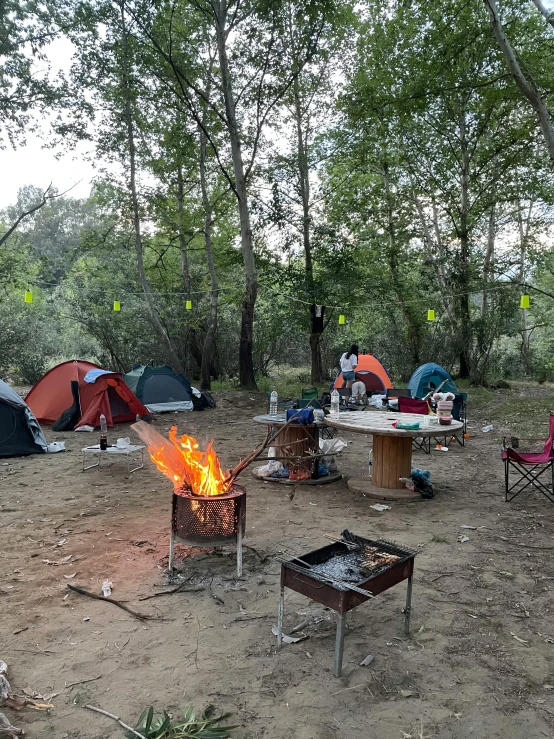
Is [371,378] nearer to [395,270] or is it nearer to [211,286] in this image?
[395,270]

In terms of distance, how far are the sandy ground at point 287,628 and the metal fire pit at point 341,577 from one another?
266mm

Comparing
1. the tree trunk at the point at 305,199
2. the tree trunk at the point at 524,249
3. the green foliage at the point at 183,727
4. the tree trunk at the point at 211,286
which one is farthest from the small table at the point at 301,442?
the tree trunk at the point at 524,249

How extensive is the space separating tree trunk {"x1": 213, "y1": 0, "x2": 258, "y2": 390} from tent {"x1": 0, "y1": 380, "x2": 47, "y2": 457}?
23.7ft

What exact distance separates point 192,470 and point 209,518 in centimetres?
41

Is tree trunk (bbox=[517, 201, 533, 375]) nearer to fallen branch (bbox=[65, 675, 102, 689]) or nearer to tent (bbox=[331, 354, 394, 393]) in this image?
tent (bbox=[331, 354, 394, 393])

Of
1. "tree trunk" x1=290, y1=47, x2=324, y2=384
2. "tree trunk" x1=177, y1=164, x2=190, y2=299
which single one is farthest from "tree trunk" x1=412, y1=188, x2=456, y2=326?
"tree trunk" x1=177, y1=164, x2=190, y2=299

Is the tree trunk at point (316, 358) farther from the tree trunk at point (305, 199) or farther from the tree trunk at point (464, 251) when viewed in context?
the tree trunk at point (464, 251)

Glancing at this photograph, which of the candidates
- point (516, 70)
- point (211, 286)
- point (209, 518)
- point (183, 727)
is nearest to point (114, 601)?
point (209, 518)

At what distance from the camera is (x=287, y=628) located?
10.6 feet

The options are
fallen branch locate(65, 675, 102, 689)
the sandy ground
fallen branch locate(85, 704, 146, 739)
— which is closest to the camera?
fallen branch locate(85, 704, 146, 739)

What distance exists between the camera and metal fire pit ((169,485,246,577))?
3.86 metres

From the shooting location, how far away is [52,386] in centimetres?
1120

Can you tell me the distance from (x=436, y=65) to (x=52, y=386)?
33.1 feet

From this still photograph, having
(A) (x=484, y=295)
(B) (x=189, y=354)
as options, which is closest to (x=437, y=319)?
(A) (x=484, y=295)
